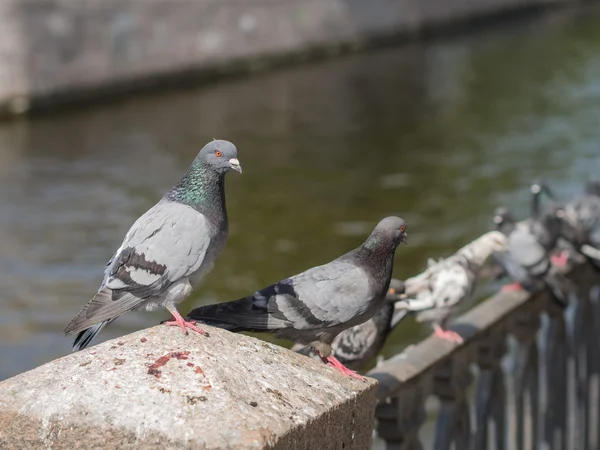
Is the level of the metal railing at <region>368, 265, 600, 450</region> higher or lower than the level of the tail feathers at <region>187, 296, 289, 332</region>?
lower

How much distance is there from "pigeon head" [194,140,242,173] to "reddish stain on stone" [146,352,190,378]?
846mm

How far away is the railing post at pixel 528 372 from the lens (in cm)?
508

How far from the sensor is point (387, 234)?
3.66 meters

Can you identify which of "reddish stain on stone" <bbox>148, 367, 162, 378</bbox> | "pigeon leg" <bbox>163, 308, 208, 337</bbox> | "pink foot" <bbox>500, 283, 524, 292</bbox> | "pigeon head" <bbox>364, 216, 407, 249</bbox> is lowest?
"pink foot" <bbox>500, 283, 524, 292</bbox>

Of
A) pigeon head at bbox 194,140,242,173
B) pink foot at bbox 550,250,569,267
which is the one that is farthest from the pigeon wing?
pink foot at bbox 550,250,569,267

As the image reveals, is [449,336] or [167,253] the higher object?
[167,253]

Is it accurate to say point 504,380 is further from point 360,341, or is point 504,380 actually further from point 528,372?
point 360,341

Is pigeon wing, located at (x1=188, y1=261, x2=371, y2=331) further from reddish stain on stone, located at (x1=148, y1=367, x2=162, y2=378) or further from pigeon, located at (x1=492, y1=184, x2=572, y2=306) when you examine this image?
pigeon, located at (x1=492, y1=184, x2=572, y2=306)

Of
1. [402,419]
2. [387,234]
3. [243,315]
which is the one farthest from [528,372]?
[243,315]

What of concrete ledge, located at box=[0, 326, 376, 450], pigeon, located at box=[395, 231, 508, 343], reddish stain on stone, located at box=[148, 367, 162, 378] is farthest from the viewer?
pigeon, located at box=[395, 231, 508, 343]

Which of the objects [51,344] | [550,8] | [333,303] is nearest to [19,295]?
[51,344]

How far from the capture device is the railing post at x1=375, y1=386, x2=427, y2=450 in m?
3.92

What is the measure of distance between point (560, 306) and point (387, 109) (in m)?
13.9

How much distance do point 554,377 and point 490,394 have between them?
0.81m
